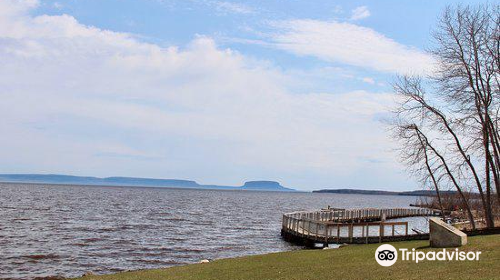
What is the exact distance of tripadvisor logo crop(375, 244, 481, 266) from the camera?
1459cm

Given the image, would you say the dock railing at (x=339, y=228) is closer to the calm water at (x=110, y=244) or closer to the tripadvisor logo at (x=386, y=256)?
the calm water at (x=110, y=244)

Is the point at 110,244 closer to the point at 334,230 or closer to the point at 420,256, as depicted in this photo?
the point at 334,230

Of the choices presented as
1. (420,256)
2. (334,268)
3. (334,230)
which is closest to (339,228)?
(334,230)

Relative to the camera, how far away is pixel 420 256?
15.7m

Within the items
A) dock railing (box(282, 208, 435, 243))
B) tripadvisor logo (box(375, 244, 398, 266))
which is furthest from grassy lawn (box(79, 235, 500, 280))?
dock railing (box(282, 208, 435, 243))

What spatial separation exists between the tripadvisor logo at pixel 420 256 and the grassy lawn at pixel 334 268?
243mm

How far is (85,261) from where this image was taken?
26.7 m

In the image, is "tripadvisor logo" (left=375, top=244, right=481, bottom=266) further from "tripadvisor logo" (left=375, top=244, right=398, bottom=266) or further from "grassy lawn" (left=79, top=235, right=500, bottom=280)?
"grassy lawn" (left=79, top=235, right=500, bottom=280)

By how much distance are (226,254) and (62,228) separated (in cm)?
1922

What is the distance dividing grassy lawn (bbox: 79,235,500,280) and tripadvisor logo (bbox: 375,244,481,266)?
24 centimetres

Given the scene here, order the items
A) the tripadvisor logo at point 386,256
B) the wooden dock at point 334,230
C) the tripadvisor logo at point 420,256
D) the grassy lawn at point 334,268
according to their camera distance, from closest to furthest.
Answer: the grassy lawn at point 334,268
the tripadvisor logo at point 420,256
the tripadvisor logo at point 386,256
the wooden dock at point 334,230

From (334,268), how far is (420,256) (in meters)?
2.88

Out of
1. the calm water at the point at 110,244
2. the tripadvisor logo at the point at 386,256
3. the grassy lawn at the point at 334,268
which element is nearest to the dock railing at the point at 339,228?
the calm water at the point at 110,244

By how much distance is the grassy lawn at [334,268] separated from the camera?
1255cm
